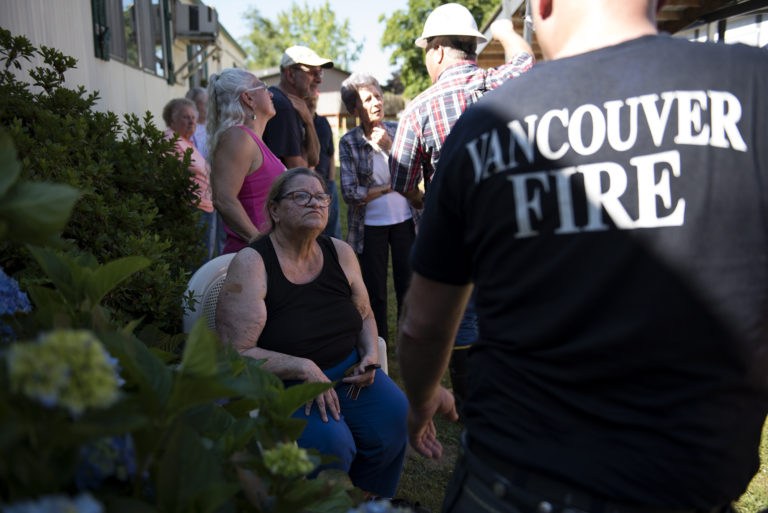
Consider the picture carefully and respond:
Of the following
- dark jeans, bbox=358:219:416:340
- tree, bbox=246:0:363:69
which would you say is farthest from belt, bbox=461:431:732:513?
tree, bbox=246:0:363:69

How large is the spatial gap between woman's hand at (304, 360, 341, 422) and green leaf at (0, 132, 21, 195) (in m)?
1.90

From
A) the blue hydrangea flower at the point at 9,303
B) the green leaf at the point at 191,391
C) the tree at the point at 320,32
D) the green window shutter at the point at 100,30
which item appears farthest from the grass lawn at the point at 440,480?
the tree at the point at 320,32

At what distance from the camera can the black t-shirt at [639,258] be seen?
990 millimetres

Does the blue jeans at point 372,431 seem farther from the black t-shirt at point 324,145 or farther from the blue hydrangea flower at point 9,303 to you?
the black t-shirt at point 324,145

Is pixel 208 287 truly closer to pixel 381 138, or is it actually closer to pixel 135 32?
pixel 381 138

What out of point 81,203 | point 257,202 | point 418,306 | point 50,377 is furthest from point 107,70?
point 50,377

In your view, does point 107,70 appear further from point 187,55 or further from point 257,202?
point 187,55

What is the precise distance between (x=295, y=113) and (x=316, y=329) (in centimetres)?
222

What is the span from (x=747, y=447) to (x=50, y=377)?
1.05 meters

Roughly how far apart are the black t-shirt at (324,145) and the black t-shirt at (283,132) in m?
1.28

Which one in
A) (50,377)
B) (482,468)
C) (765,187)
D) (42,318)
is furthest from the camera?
(482,468)

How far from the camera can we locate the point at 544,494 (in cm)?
105

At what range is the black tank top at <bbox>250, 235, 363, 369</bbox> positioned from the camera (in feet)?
8.58

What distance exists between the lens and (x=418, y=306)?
124cm
